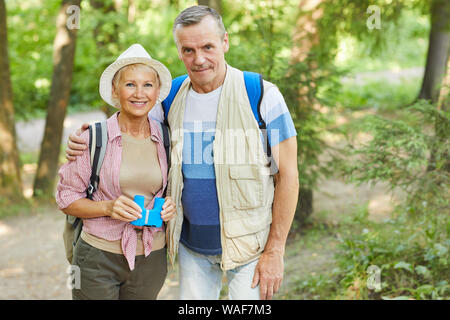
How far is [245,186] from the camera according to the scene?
2660 mm

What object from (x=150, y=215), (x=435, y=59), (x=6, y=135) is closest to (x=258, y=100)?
(x=150, y=215)

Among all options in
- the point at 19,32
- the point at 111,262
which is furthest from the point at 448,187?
the point at 19,32

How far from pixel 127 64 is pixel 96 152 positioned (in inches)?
20.9

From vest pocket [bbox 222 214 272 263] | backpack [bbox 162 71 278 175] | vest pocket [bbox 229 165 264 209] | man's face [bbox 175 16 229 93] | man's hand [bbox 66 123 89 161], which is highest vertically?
man's face [bbox 175 16 229 93]

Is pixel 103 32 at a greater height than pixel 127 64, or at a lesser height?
greater

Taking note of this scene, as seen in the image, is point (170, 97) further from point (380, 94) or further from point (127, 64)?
point (380, 94)

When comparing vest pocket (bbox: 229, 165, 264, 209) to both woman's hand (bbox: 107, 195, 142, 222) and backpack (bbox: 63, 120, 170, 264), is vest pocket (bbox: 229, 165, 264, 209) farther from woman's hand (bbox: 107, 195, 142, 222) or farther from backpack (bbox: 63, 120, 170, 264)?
woman's hand (bbox: 107, 195, 142, 222)

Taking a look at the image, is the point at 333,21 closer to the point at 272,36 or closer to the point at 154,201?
the point at 272,36

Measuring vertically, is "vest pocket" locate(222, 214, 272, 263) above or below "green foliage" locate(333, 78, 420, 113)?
below

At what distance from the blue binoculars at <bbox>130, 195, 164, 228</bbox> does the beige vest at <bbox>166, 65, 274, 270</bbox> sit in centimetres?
15

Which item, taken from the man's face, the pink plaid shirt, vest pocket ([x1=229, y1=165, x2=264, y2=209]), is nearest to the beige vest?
vest pocket ([x1=229, y1=165, x2=264, y2=209])

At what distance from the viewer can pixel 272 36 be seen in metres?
5.76

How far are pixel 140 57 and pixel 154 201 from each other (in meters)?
0.81

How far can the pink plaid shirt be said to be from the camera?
2.62 metres
